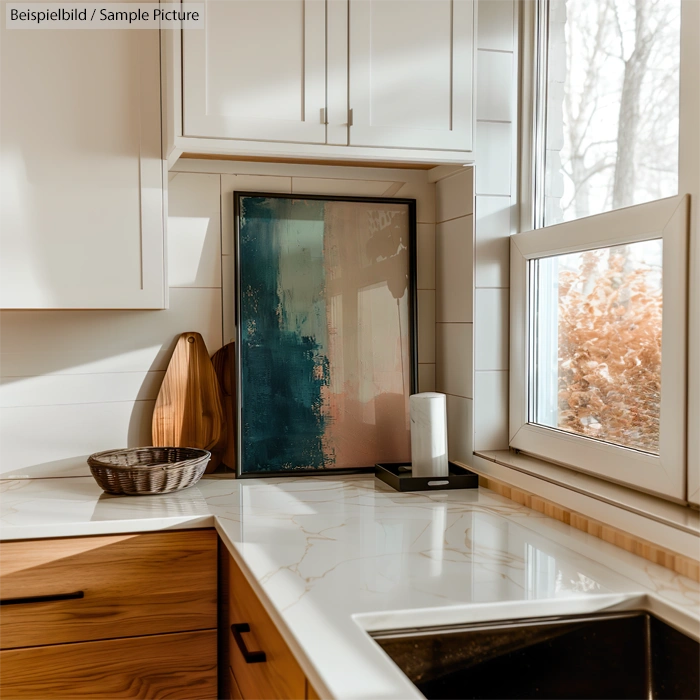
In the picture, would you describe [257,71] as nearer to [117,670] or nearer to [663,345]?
[663,345]

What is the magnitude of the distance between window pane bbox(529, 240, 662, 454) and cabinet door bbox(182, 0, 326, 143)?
725mm

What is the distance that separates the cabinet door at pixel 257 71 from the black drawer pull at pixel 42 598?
Answer: 3.58 feet

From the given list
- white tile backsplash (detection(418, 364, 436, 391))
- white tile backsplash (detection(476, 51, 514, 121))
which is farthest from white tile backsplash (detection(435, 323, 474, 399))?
white tile backsplash (detection(476, 51, 514, 121))

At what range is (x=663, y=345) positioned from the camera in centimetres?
150

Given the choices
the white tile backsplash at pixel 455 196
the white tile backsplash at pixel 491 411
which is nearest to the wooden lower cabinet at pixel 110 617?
the white tile backsplash at pixel 491 411

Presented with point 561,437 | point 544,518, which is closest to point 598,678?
point 544,518

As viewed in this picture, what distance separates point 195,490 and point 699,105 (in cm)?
146

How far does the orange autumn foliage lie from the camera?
1.56 m

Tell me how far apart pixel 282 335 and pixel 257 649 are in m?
1.00

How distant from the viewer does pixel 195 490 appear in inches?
77.7

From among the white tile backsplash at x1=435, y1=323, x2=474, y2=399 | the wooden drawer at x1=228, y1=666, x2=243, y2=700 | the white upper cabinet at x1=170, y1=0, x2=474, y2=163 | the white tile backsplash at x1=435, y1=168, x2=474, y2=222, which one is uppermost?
the white upper cabinet at x1=170, y1=0, x2=474, y2=163

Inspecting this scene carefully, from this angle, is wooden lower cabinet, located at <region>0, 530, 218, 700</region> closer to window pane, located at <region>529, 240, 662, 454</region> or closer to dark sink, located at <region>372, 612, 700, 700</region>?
dark sink, located at <region>372, 612, 700, 700</region>

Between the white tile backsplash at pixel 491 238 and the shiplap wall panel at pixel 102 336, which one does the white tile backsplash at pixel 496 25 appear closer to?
the white tile backsplash at pixel 491 238

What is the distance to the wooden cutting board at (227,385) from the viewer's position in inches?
86.4
